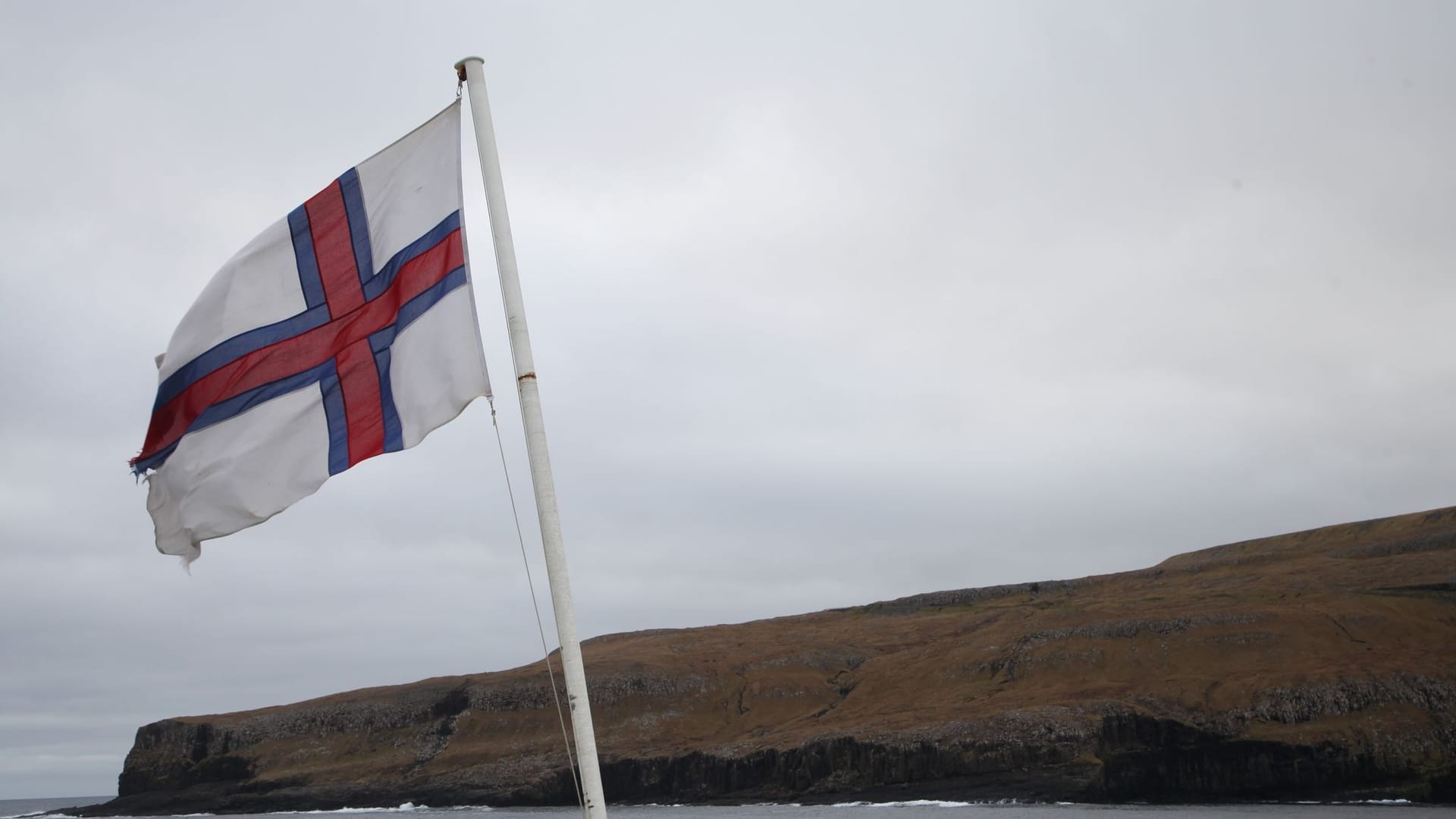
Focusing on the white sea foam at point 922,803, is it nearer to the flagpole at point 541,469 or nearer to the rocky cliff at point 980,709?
the rocky cliff at point 980,709

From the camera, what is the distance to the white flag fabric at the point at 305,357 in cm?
1111

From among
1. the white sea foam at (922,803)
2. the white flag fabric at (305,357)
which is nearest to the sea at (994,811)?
the white sea foam at (922,803)

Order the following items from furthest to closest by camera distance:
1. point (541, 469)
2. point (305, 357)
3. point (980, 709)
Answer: point (980, 709)
point (305, 357)
point (541, 469)

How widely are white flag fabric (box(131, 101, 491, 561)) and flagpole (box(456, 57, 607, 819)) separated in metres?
1.48

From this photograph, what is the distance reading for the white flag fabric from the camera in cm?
1111

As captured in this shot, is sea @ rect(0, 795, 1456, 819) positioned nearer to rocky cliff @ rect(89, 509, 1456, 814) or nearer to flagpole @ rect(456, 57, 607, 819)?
rocky cliff @ rect(89, 509, 1456, 814)

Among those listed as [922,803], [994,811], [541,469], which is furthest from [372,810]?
[541,469]

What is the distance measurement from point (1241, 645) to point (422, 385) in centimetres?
8412

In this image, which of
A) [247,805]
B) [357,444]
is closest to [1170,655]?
[247,805]

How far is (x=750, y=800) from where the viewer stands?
8181 cm

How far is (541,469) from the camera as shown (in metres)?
8.86

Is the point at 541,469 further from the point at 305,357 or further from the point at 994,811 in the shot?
the point at 994,811

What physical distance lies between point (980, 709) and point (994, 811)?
22.4m

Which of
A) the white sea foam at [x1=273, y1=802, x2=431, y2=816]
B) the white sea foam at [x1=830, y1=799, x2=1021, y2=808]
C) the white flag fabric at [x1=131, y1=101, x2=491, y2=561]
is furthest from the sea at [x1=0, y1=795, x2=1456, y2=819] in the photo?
the white flag fabric at [x1=131, y1=101, x2=491, y2=561]
